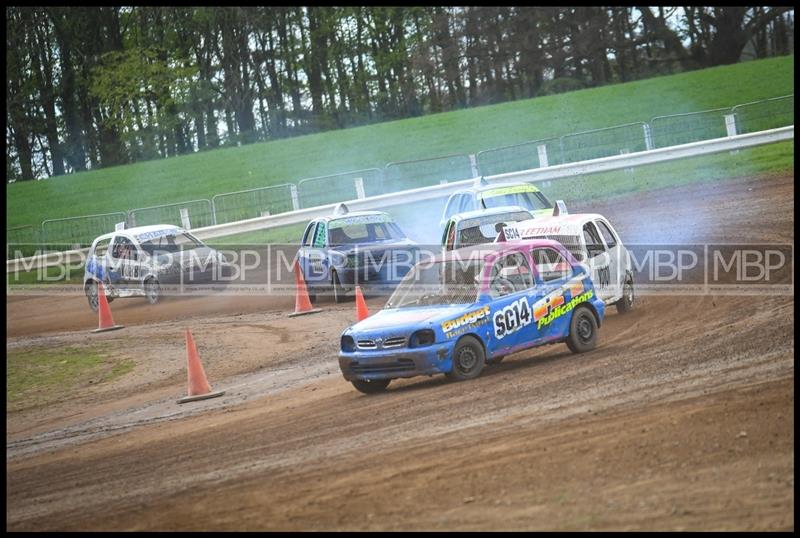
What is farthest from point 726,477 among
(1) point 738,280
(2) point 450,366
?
(1) point 738,280

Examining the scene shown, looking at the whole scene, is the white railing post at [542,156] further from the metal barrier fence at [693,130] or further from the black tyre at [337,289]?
the black tyre at [337,289]

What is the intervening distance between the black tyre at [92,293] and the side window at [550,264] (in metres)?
13.3

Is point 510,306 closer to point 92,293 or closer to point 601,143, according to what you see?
point 92,293

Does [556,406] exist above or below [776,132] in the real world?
below

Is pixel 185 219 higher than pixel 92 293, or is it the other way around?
pixel 185 219

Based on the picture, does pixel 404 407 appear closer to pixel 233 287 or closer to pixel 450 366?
pixel 450 366

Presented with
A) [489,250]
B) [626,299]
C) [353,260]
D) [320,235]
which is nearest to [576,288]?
[489,250]

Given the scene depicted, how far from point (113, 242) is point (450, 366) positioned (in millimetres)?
13956

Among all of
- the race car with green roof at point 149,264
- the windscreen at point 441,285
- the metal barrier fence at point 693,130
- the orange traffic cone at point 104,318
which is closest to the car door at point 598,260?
the windscreen at point 441,285

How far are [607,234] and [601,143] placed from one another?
1837cm

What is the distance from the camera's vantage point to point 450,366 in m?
12.1

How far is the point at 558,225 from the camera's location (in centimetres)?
1656

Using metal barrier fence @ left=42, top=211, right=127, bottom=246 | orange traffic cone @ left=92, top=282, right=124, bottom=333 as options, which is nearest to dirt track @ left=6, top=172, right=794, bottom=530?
orange traffic cone @ left=92, top=282, right=124, bottom=333

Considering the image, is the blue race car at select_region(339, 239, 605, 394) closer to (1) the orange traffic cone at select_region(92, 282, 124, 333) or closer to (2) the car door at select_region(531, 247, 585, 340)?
(2) the car door at select_region(531, 247, 585, 340)
